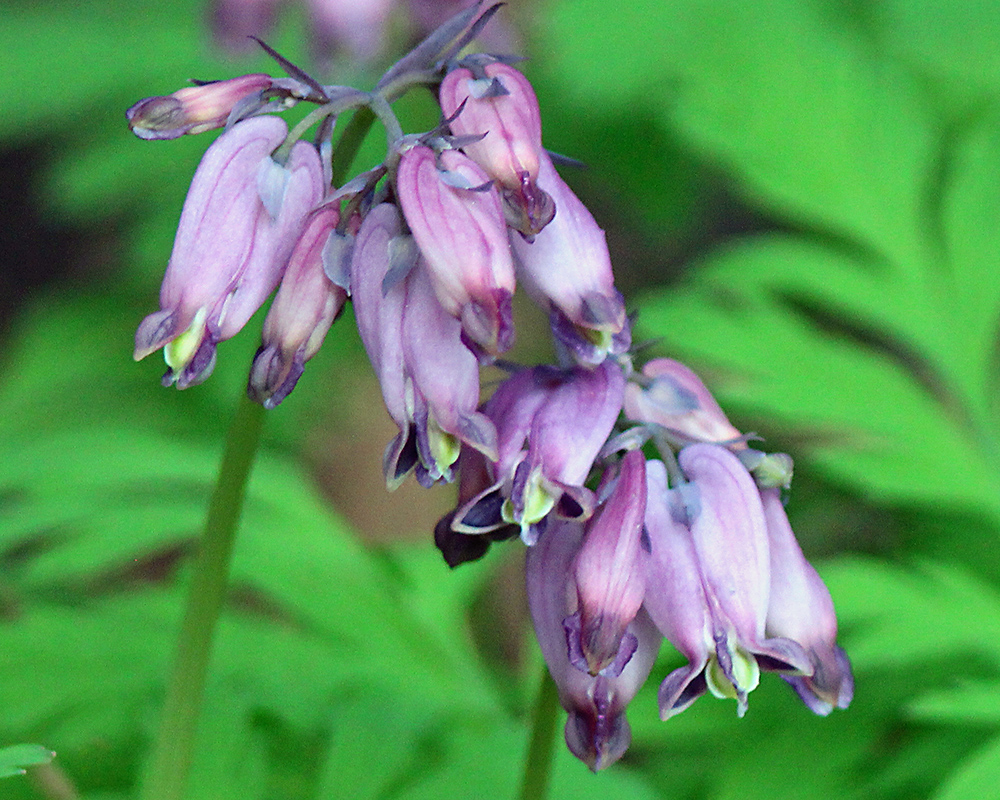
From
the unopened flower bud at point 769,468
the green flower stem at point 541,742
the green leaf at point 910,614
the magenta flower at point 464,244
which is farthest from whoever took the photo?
the green leaf at point 910,614

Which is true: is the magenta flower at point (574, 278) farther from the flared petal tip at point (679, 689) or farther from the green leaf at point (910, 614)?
the green leaf at point (910, 614)

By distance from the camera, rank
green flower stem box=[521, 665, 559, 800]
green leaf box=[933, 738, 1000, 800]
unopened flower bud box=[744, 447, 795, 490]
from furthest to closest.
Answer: green leaf box=[933, 738, 1000, 800], green flower stem box=[521, 665, 559, 800], unopened flower bud box=[744, 447, 795, 490]

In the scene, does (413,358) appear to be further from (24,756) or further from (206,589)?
(24,756)

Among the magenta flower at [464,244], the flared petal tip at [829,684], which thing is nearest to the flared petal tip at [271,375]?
the magenta flower at [464,244]

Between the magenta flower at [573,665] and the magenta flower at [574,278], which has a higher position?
the magenta flower at [574,278]

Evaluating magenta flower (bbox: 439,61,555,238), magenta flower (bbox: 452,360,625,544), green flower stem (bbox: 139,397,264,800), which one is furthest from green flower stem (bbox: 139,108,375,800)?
magenta flower (bbox: 452,360,625,544)

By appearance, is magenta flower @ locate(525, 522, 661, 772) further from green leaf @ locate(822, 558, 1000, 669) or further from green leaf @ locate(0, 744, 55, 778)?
green leaf @ locate(822, 558, 1000, 669)

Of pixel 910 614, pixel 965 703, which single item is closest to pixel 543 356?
pixel 910 614
